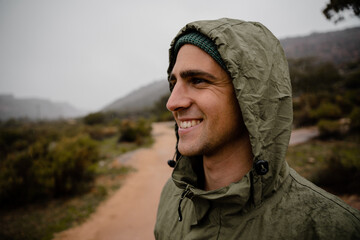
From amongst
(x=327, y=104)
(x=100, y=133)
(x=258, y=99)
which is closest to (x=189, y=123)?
(x=258, y=99)

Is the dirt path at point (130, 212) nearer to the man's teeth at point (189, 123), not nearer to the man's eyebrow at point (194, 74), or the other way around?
the man's teeth at point (189, 123)

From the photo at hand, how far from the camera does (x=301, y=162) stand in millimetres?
6070

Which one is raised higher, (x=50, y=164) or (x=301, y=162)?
(x=50, y=164)

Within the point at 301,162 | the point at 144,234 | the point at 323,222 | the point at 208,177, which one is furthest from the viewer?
the point at 301,162

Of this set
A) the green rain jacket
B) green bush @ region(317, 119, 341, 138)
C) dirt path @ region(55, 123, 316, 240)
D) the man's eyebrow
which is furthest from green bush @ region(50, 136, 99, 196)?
green bush @ region(317, 119, 341, 138)

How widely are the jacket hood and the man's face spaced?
14 centimetres

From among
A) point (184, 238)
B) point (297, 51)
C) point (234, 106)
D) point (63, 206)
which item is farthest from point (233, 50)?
point (297, 51)

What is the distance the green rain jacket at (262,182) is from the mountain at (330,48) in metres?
63.3

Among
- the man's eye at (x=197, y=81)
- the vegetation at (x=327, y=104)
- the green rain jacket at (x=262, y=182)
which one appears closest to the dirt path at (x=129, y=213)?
the green rain jacket at (x=262, y=182)

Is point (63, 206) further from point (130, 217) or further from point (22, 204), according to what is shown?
point (130, 217)

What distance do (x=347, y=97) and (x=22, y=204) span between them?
66.1ft

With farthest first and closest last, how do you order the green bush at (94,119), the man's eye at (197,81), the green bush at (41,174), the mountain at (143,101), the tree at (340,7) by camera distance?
Result: the mountain at (143,101), the green bush at (94,119), the green bush at (41,174), the tree at (340,7), the man's eye at (197,81)

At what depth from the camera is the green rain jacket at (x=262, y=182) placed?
0.93 meters

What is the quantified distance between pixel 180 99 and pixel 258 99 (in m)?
0.58
